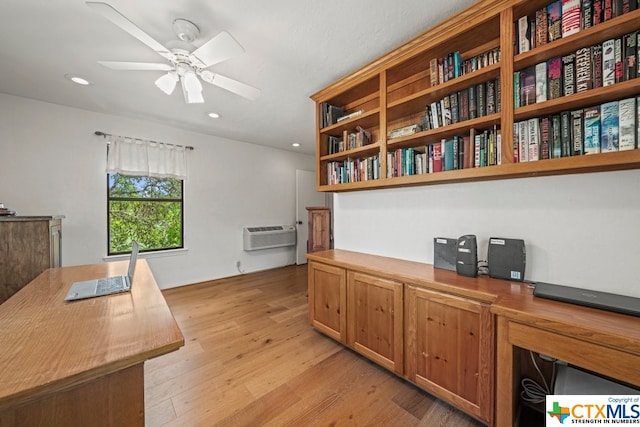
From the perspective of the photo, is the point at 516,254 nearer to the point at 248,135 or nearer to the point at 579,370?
the point at 579,370

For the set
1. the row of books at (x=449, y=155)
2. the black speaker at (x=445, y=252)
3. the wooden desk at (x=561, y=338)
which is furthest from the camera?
the black speaker at (x=445, y=252)

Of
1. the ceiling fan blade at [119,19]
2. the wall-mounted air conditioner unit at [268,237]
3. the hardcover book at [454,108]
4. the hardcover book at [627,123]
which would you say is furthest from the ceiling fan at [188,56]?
the wall-mounted air conditioner unit at [268,237]

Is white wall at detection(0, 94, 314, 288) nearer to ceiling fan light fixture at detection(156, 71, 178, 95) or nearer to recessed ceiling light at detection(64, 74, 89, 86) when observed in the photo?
recessed ceiling light at detection(64, 74, 89, 86)

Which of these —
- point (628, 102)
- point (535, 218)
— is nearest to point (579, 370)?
point (535, 218)

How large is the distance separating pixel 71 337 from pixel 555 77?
2.44 metres

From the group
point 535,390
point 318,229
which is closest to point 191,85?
point 535,390

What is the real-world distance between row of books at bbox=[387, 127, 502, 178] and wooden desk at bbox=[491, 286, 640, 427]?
806 millimetres

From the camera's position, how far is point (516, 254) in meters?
1.45

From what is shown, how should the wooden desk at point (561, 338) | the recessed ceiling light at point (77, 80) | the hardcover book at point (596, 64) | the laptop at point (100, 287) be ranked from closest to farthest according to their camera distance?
the wooden desk at point (561, 338)
the hardcover book at point (596, 64)
the laptop at point (100, 287)
the recessed ceiling light at point (77, 80)

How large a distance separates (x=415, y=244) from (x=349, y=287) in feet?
2.15

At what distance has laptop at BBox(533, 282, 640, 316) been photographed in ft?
3.43

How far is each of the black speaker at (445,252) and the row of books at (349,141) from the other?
1.07 m

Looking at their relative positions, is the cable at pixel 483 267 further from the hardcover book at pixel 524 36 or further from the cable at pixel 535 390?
the hardcover book at pixel 524 36

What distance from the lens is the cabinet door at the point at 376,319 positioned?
5.38 feet
